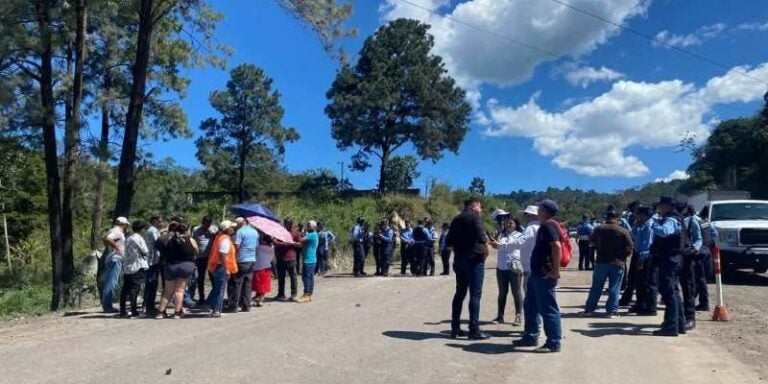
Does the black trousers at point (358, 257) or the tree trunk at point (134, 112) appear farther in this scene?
the black trousers at point (358, 257)

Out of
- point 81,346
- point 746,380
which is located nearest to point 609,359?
point 746,380

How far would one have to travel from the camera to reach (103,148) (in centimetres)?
1850

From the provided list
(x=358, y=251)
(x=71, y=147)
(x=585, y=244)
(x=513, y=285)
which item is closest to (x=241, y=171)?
(x=358, y=251)

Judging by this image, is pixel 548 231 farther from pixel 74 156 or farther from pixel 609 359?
pixel 74 156

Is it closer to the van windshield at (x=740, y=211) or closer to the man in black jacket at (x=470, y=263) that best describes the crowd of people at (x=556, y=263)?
the man in black jacket at (x=470, y=263)

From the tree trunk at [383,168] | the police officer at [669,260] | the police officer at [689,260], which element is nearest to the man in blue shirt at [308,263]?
the police officer at [669,260]

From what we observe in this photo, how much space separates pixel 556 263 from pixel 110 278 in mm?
7915

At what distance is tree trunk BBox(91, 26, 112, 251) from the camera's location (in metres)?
18.7

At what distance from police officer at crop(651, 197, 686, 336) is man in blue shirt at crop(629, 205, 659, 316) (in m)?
1.20

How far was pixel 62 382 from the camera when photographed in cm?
682

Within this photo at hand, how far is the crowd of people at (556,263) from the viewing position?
27.8 ft

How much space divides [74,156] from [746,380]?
Result: 17003mm

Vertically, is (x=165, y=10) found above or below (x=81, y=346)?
above

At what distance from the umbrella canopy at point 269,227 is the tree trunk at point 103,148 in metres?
7.75
